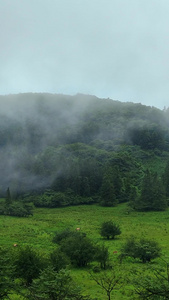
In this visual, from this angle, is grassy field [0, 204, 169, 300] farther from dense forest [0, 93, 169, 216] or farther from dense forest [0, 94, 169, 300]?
dense forest [0, 93, 169, 216]

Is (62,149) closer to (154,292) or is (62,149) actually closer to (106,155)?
(106,155)

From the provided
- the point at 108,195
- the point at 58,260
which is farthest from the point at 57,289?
the point at 108,195

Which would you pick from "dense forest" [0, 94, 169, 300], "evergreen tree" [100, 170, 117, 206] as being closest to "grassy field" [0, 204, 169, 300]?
"dense forest" [0, 94, 169, 300]

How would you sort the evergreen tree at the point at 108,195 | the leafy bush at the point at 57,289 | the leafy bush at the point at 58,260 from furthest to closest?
the evergreen tree at the point at 108,195 → the leafy bush at the point at 58,260 → the leafy bush at the point at 57,289

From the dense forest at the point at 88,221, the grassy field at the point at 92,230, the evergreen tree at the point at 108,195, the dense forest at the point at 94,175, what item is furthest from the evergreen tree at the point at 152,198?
the evergreen tree at the point at 108,195

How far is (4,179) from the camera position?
485ft

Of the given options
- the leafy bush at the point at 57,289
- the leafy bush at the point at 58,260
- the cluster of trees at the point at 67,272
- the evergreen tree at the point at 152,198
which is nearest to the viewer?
the cluster of trees at the point at 67,272

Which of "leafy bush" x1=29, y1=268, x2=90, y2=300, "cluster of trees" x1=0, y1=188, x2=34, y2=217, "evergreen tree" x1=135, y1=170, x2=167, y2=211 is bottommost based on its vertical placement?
"cluster of trees" x1=0, y1=188, x2=34, y2=217

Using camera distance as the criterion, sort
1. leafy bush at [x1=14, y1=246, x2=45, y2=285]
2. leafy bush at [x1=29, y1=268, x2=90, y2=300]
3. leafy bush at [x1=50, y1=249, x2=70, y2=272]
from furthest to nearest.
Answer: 1. leafy bush at [x1=50, y1=249, x2=70, y2=272]
2. leafy bush at [x1=14, y1=246, x2=45, y2=285]
3. leafy bush at [x1=29, y1=268, x2=90, y2=300]

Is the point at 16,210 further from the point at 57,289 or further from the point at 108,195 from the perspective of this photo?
the point at 57,289

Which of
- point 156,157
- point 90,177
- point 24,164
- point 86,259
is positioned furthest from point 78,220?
point 156,157

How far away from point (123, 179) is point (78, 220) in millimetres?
56115

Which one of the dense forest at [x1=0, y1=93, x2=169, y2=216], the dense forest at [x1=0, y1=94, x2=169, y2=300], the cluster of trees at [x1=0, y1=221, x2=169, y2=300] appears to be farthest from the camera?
the dense forest at [x1=0, y1=93, x2=169, y2=216]

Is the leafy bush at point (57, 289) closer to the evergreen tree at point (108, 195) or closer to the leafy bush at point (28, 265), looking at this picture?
the leafy bush at point (28, 265)
